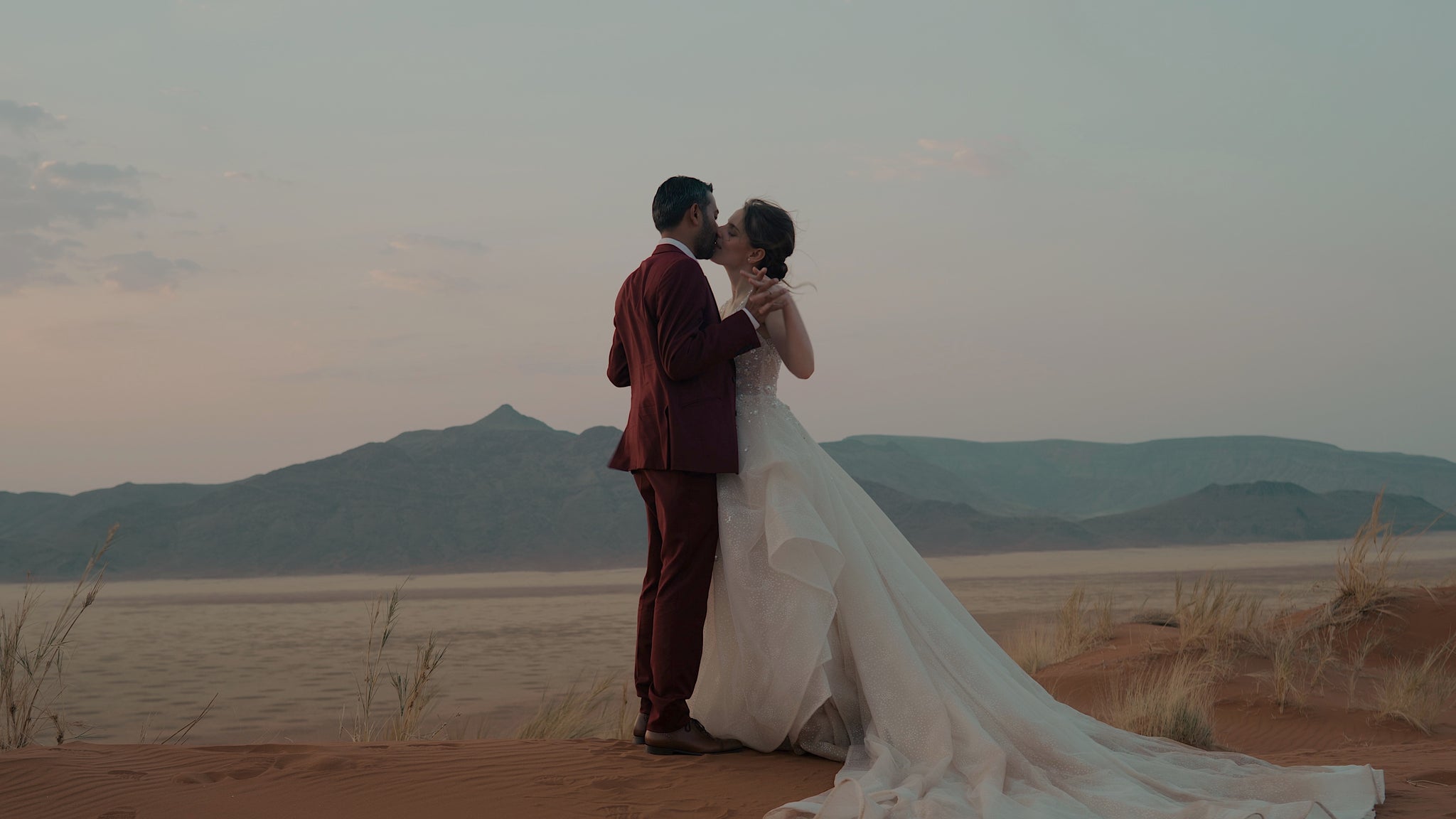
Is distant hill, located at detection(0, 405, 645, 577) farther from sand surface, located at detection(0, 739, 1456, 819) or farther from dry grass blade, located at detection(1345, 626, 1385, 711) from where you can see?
sand surface, located at detection(0, 739, 1456, 819)

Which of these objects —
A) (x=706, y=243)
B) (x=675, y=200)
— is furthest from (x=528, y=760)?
(x=675, y=200)

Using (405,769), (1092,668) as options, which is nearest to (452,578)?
(1092,668)

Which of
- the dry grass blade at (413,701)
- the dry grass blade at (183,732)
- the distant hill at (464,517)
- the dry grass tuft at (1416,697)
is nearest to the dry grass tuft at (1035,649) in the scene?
the dry grass tuft at (1416,697)

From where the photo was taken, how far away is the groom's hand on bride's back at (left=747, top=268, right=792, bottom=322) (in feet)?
13.1

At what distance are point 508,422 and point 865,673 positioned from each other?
156ft

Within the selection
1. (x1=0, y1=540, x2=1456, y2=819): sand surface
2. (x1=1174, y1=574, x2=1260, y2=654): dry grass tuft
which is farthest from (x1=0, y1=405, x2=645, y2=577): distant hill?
(x1=1174, y1=574, x2=1260, y2=654): dry grass tuft

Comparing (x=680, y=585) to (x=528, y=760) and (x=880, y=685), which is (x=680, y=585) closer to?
(x=880, y=685)

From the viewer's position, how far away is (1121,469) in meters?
71.6

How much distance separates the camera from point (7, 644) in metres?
4.61

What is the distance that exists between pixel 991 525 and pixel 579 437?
18187 millimetres

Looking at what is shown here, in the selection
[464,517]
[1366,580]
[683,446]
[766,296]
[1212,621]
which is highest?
[766,296]

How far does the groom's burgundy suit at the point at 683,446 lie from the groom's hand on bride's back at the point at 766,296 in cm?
7

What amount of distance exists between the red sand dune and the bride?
0.78 ft

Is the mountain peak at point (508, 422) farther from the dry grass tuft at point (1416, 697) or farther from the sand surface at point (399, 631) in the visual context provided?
the dry grass tuft at point (1416, 697)
